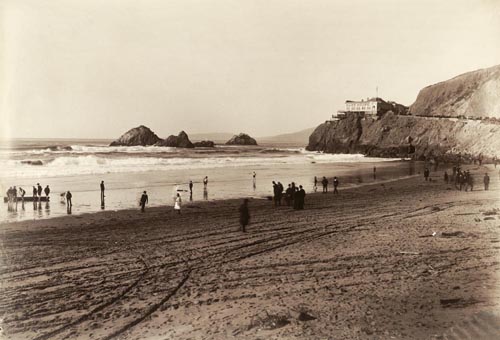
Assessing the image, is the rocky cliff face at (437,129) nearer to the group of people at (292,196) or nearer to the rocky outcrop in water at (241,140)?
the group of people at (292,196)

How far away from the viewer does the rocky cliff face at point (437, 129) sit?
2370 inches

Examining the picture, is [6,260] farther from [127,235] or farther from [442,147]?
[442,147]

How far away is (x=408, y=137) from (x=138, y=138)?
69.0 meters

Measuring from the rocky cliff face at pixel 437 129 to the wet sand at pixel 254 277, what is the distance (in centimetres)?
4591

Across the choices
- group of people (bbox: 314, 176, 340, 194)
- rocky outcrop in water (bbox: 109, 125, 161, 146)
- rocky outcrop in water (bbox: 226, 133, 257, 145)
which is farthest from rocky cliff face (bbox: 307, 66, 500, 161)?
rocky outcrop in water (bbox: 226, 133, 257, 145)

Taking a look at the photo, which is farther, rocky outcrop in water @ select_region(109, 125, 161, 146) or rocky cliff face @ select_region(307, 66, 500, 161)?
rocky outcrop in water @ select_region(109, 125, 161, 146)

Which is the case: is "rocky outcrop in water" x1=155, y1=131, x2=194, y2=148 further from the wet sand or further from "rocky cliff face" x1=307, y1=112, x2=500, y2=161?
the wet sand

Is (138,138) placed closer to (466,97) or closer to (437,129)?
(437,129)

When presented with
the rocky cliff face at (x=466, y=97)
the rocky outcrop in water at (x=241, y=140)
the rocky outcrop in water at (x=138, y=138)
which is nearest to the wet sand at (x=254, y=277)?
the rocky cliff face at (x=466, y=97)

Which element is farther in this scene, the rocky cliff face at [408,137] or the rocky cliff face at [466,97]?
the rocky cliff face at [466,97]

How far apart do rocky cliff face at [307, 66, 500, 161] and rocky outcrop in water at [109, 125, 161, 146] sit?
43.3 metres

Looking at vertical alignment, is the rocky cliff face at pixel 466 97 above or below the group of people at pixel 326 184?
above

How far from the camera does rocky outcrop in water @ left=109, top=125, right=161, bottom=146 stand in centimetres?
11126

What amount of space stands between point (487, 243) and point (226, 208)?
11336 mm
